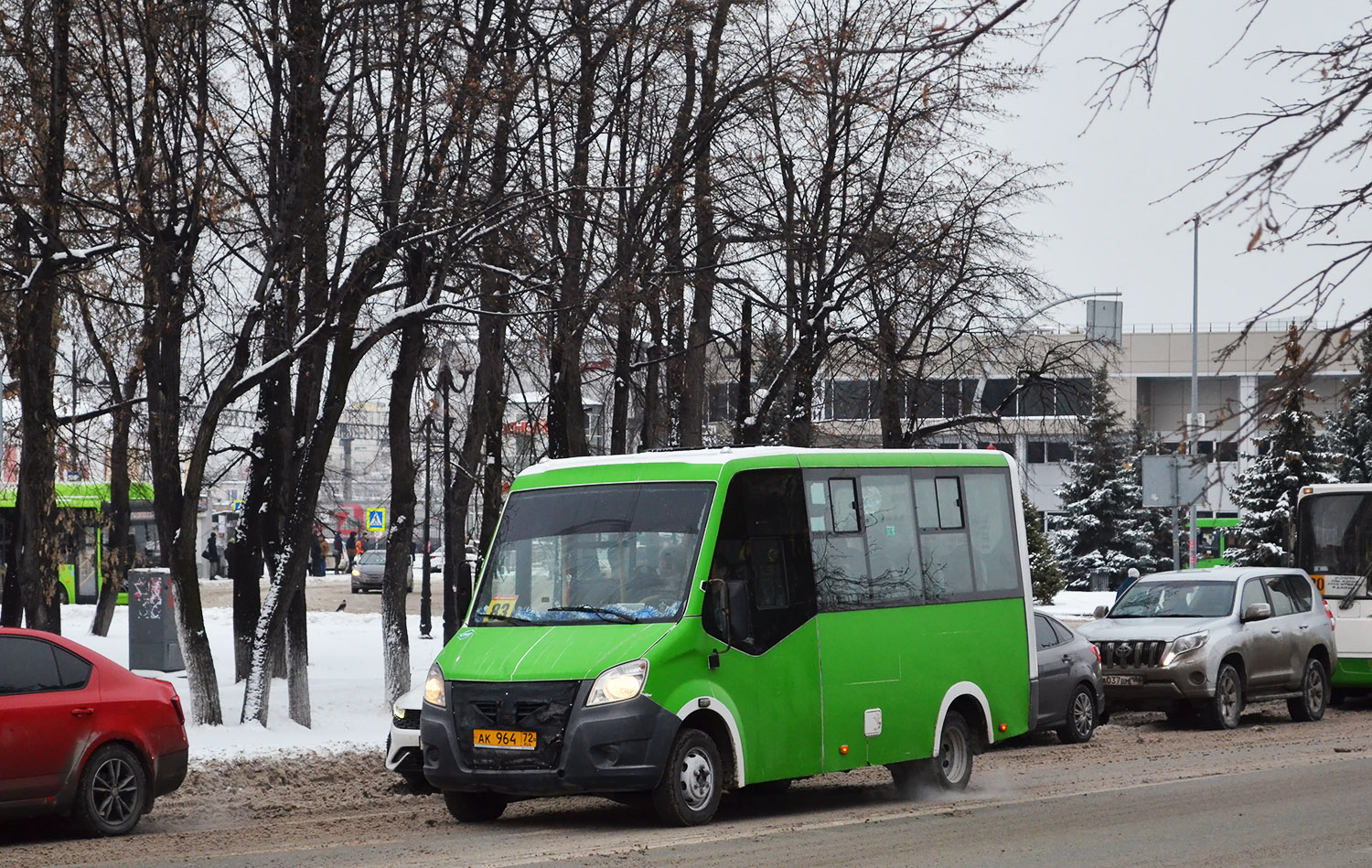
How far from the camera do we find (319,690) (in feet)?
72.7

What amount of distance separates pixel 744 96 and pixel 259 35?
6.86 m

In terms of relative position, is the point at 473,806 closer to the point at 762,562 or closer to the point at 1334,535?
the point at 762,562

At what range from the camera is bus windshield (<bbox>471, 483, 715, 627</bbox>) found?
450 inches

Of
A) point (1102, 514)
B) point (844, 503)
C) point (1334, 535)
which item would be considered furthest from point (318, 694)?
point (1102, 514)

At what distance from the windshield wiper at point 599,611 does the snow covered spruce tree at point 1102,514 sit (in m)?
54.8

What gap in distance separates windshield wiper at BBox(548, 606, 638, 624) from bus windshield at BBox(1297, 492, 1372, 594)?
49.3 ft

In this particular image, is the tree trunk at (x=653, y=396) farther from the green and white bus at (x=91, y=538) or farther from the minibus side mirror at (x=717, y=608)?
the minibus side mirror at (x=717, y=608)

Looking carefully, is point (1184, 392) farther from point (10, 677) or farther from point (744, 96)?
point (10, 677)

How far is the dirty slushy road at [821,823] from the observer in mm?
9898

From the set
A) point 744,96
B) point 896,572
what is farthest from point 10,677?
point 744,96

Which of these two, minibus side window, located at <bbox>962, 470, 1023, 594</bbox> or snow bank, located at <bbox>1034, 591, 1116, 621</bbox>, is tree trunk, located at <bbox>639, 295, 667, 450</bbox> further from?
snow bank, located at <bbox>1034, 591, 1116, 621</bbox>

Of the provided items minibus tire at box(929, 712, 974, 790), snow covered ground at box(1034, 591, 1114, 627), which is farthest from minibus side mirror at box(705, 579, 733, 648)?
snow covered ground at box(1034, 591, 1114, 627)

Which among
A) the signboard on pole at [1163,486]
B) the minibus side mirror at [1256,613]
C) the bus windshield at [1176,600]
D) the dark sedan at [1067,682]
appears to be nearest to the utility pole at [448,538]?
the signboard on pole at [1163,486]

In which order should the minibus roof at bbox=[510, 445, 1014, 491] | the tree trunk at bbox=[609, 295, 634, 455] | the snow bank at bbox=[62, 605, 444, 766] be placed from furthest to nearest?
the tree trunk at bbox=[609, 295, 634, 455], the snow bank at bbox=[62, 605, 444, 766], the minibus roof at bbox=[510, 445, 1014, 491]
